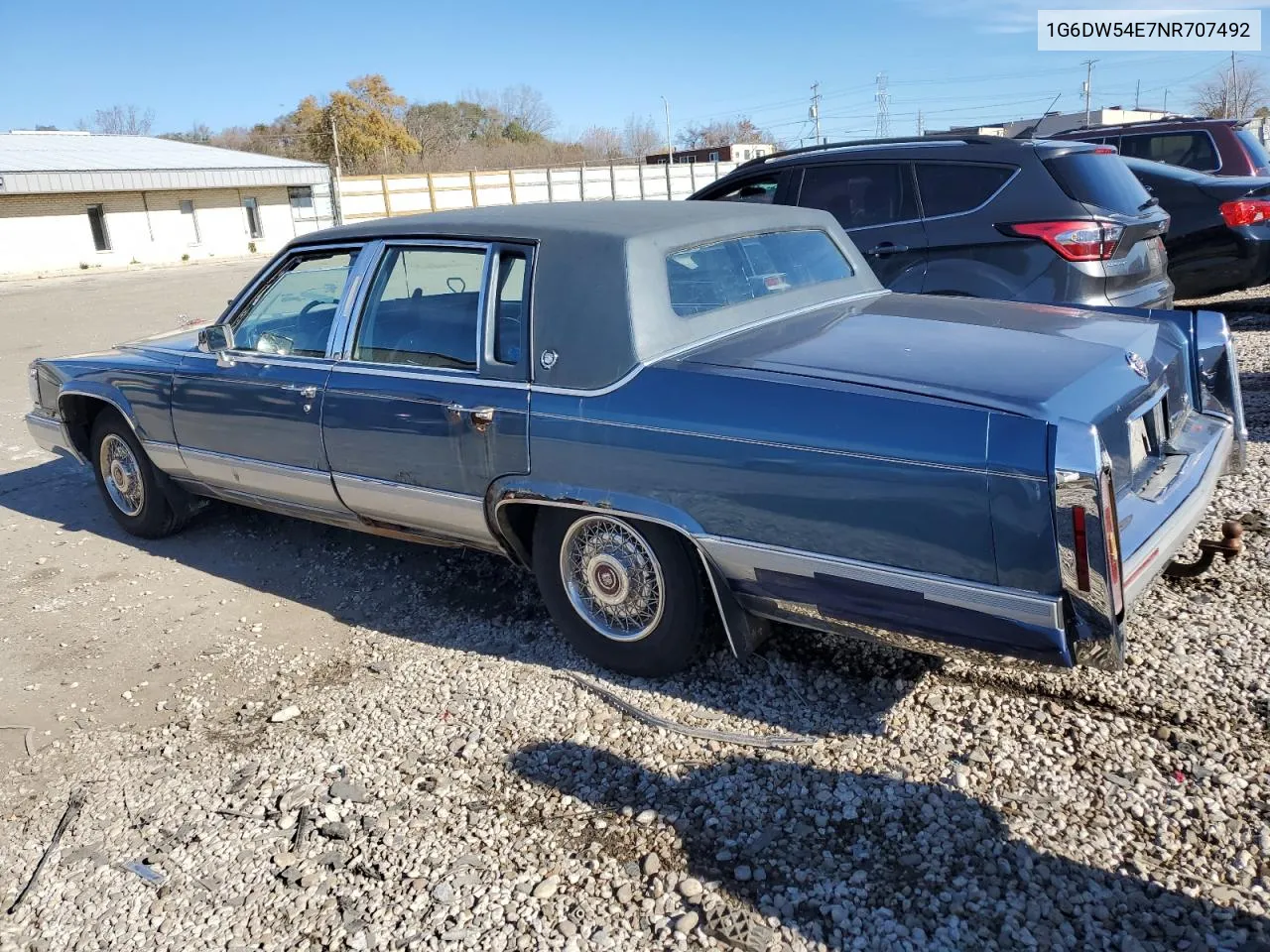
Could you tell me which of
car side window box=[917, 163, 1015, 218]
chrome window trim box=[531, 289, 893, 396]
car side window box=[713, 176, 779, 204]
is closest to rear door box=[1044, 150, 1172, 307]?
car side window box=[917, 163, 1015, 218]

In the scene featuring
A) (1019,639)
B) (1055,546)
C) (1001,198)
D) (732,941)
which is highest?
(1001,198)

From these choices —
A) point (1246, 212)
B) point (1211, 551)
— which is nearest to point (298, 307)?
point (1211, 551)

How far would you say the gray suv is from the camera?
6176 millimetres

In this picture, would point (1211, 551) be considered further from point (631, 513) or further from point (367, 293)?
point (367, 293)

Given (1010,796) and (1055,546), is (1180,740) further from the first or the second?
(1055,546)

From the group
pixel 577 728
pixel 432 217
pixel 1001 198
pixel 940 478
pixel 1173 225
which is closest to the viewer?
pixel 940 478

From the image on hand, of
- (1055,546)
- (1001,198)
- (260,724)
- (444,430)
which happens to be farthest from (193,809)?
(1001,198)

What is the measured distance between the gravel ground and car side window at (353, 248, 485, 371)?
3.91ft

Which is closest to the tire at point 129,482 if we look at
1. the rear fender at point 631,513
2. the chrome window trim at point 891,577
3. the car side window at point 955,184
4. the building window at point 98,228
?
the rear fender at point 631,513

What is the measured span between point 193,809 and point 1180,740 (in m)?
3.04

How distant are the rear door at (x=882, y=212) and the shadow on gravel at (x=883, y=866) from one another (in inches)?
168

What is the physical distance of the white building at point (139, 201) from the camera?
33062mm

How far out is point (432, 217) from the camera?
4527 mm

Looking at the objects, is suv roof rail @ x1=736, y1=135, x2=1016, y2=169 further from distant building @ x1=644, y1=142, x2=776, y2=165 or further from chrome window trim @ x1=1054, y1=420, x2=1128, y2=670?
distant building @ x1=644, y1=142, x2=776, y2=165
